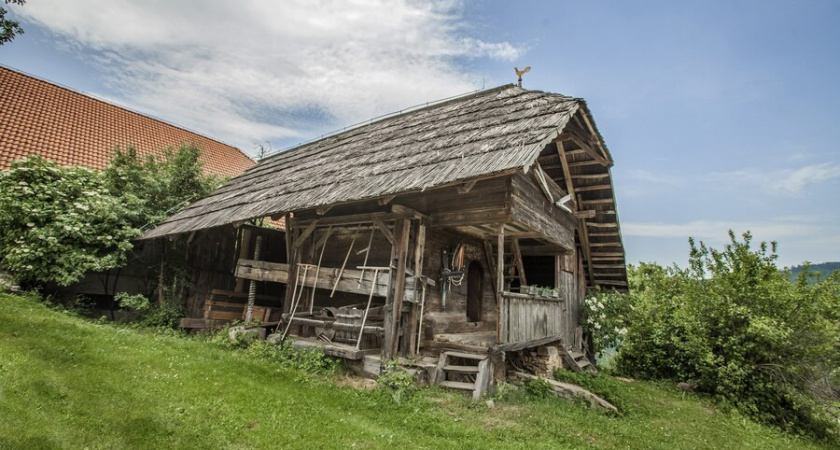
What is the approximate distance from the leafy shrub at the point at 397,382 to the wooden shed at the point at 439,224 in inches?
16.2

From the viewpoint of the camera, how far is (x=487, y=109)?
832cm

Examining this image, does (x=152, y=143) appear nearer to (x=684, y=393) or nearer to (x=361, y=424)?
(x=361, y=424)

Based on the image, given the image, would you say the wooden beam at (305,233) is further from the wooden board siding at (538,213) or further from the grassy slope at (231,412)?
the wooden board siding at (538,213)

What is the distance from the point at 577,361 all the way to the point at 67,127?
1758cm

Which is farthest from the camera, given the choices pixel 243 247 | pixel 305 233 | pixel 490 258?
pixel 243 247

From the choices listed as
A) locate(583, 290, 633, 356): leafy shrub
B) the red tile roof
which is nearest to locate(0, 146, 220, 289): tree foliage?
the red tile roof

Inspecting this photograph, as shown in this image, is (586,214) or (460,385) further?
(586,214)

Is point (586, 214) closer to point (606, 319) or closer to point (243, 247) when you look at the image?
point (606, 319)

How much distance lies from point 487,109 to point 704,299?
6609mm

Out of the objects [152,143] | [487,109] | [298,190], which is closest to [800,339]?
[487,109]

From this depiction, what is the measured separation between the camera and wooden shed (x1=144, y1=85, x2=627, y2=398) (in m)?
6.59

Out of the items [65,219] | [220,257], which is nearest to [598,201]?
[220,257]

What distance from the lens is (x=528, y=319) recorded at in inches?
298

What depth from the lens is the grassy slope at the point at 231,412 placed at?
12.8 ft
